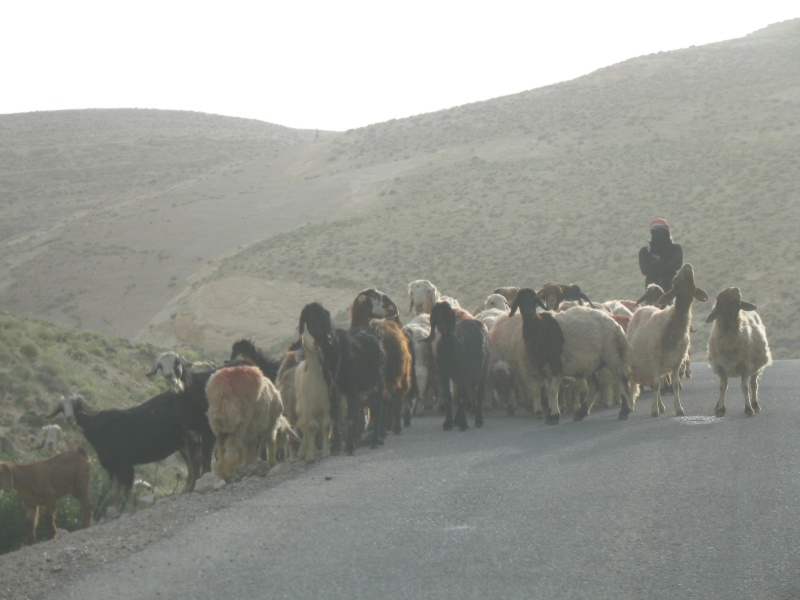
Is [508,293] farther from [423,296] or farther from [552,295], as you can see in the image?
[423,296]

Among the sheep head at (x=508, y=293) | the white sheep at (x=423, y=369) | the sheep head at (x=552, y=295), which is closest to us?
the white sheep at (x=423, y=369)

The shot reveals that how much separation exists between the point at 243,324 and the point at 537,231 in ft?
59.2

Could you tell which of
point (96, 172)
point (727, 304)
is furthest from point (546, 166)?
point (727, 304)

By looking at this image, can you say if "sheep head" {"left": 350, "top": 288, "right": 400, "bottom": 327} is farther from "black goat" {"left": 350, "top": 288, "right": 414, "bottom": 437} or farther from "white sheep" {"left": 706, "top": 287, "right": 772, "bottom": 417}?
"white sheep" {"left": 706, "top": 287, "right": 772, "bottom": 417}

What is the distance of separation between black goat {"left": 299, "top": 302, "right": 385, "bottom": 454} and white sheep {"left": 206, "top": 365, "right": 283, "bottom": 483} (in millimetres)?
734

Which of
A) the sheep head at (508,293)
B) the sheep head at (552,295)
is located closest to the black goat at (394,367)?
the sheep head at (552,295)

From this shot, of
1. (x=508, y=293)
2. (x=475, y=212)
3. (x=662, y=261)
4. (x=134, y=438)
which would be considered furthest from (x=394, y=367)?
(x=475, y=212)

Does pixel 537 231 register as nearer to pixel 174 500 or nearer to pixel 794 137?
pixel 794 137

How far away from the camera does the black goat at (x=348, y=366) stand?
552 inches

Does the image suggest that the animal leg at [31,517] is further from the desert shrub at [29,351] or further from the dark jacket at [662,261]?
Answer: the dark jacket at [662,261]

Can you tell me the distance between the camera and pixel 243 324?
5103 centimetres

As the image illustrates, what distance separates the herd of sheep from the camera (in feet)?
45.9

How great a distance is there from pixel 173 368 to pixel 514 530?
630 centimetres

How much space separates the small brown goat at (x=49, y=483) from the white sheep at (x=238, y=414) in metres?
2.79
